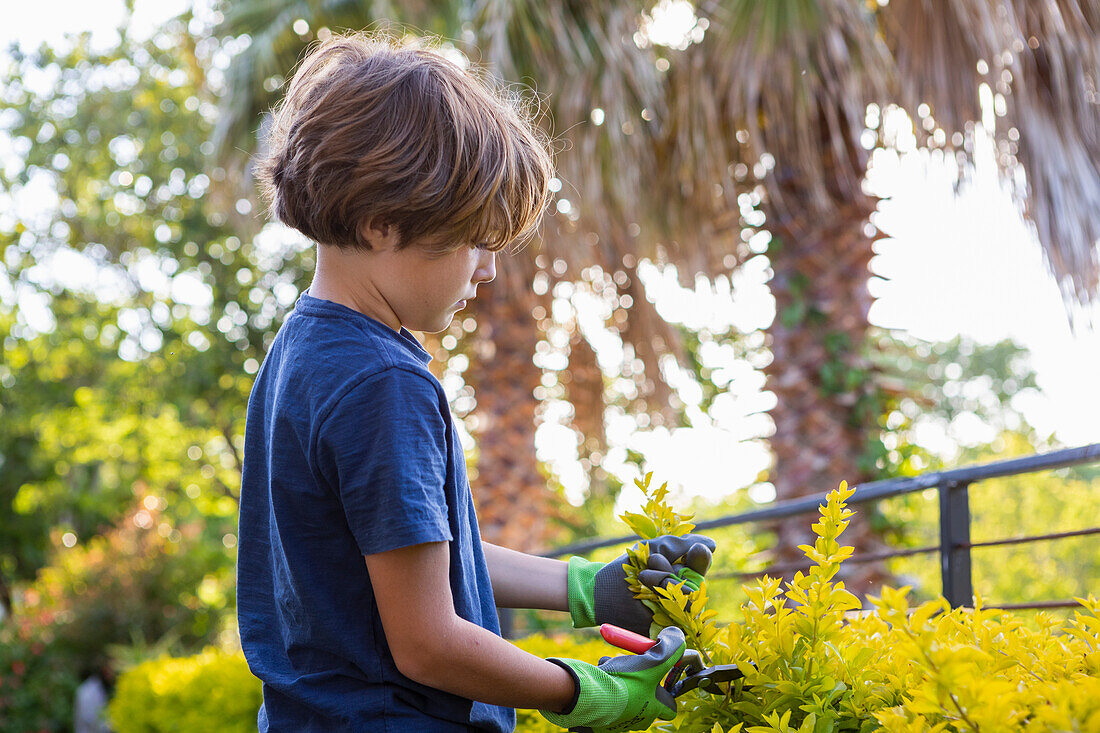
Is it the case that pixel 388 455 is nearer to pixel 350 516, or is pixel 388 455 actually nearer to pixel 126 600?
pixel 350 516

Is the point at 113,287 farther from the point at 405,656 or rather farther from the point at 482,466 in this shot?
the point at 405,656

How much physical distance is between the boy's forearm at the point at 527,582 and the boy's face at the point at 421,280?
438mm

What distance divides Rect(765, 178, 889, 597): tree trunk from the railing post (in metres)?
2.65

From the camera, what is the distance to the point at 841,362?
202 inches

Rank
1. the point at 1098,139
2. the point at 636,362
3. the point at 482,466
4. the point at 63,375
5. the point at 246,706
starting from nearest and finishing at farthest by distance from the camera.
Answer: the point at 1098,139 < the point at 246,706 < the point at 482,466 < the point at 636,362 < the point at 63,375

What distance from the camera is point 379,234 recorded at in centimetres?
116

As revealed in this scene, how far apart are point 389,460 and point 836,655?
561 millimetres

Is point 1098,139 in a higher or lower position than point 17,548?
higher

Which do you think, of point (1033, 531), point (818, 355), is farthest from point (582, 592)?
point (1033, 531)

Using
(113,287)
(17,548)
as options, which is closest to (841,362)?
(113,287)

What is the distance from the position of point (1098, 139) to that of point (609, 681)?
181 inches

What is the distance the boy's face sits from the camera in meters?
1.17

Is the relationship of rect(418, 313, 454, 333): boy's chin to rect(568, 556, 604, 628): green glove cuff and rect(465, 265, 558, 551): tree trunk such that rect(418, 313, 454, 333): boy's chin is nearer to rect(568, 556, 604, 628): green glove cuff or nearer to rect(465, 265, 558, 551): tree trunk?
rect(568, 556, 604, 628): green glove cuff

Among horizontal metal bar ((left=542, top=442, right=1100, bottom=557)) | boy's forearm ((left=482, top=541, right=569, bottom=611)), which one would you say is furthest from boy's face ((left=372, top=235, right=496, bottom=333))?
horizontal metal bar ((left=542, top=442, right=1100, bottom=557))
